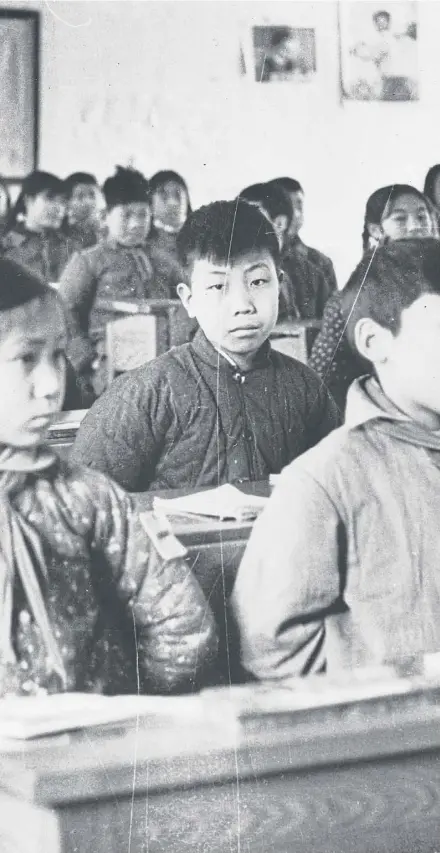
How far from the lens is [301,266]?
2.72m

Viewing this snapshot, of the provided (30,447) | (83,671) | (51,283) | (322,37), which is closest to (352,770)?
(83,671)

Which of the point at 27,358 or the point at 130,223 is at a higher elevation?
the point at 130,223

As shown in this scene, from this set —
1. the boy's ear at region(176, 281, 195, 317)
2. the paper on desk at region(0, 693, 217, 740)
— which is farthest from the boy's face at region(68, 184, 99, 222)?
the paper on desk at region(0, 693, 217, 740)

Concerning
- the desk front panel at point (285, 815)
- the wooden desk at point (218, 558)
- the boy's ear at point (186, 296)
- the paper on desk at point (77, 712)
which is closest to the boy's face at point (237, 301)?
the boy's ear at point (186, 296)

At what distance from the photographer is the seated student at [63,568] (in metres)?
2.51

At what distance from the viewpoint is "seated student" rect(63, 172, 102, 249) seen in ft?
8.44

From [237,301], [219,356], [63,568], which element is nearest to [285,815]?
[63,568]

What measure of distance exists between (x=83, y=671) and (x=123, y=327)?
0.71 meters

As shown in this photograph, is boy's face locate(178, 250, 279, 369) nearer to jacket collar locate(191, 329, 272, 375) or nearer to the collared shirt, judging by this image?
jacket collar locate(191, 329, 272, 375)

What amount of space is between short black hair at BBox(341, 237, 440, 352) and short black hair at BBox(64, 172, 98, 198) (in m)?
0.61

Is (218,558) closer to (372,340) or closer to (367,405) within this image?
(367,405)

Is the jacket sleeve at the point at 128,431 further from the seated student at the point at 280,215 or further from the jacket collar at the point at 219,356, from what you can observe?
the seated student at the point at 280,215

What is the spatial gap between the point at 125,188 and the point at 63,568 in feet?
2.59

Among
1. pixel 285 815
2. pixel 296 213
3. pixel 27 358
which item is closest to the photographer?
pixel 27 358
